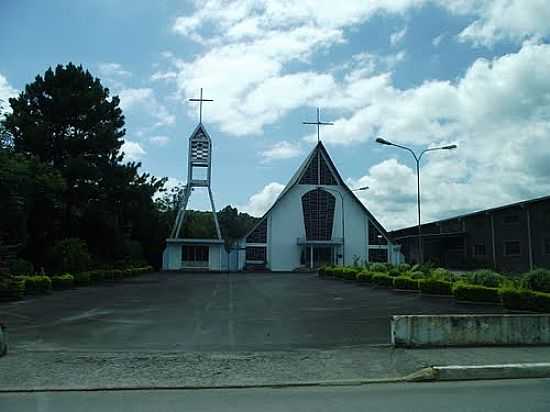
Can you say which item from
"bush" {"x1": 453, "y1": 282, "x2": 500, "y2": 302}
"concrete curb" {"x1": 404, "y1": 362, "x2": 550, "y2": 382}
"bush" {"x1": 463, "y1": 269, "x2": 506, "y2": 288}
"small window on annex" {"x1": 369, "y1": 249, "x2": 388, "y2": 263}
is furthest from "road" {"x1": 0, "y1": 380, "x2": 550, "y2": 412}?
"small window on annex" {"x1": 369, "y1": 249, "x2": 388, "y2": 263}

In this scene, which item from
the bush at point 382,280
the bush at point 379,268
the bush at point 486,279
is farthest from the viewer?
the bush at point 379,268

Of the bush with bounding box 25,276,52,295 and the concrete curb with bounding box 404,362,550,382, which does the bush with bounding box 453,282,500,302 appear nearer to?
the concrete curb with bounding box 404,362,550,382

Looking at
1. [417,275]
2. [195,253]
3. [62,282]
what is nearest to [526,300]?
[417,275]

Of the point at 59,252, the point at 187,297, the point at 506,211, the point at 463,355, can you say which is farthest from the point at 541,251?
the point at 463,355

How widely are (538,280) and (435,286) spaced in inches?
178

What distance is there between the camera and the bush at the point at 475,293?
16.2 meters

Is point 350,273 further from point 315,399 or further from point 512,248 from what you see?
point 315,399

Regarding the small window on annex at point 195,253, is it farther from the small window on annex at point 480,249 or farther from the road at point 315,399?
the road at point 315,399

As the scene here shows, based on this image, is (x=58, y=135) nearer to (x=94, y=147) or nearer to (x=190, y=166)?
(x=94, y=147)

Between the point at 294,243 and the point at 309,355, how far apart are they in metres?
48.6

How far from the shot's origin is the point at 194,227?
6756cm

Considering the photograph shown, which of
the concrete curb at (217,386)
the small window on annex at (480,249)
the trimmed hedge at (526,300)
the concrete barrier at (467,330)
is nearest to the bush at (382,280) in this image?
the trimmed hedge at (526,300)

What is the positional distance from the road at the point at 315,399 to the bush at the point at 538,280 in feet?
24.6

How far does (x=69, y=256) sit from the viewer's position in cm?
2948
